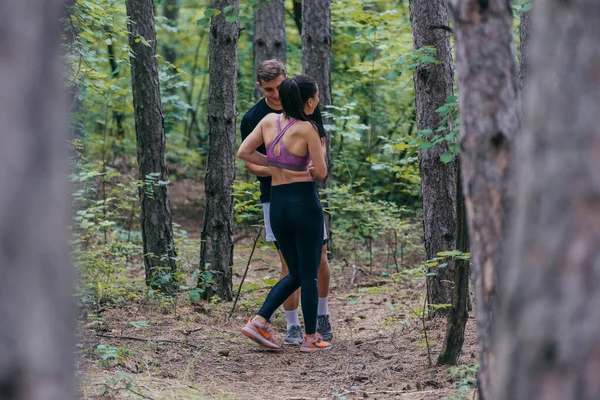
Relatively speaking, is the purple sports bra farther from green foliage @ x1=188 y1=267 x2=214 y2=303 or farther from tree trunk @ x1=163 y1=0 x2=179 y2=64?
tree trunk @ x1=163 y1=0 x2=179 y2=64

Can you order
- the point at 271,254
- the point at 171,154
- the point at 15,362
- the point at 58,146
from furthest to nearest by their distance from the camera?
1. the point at 171,154
2. the point at 271,254
3. the point at 58,146
4. the point at 15,362

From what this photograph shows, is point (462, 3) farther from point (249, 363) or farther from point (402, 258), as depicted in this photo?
point (402, 258)

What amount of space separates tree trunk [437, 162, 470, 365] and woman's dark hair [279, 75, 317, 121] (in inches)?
58.1

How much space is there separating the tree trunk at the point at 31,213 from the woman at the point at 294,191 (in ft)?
12.1

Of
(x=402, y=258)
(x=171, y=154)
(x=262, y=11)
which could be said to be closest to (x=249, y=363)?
(x=402, y=258)

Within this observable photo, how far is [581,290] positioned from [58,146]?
4.56 feet

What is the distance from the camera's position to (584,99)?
1.71 m

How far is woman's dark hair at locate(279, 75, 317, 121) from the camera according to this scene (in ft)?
17.8

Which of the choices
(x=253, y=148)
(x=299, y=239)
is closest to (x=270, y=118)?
(x=253, y=148)

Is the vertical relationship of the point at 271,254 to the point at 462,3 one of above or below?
below

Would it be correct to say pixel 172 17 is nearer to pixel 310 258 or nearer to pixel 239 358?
pixel 310 258

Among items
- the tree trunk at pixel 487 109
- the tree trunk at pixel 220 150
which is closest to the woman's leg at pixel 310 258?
the tree trunk at pixel 220 150

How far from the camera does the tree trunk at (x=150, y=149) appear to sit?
7.21 metres

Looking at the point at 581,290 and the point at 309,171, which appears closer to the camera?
the point at 581,290
